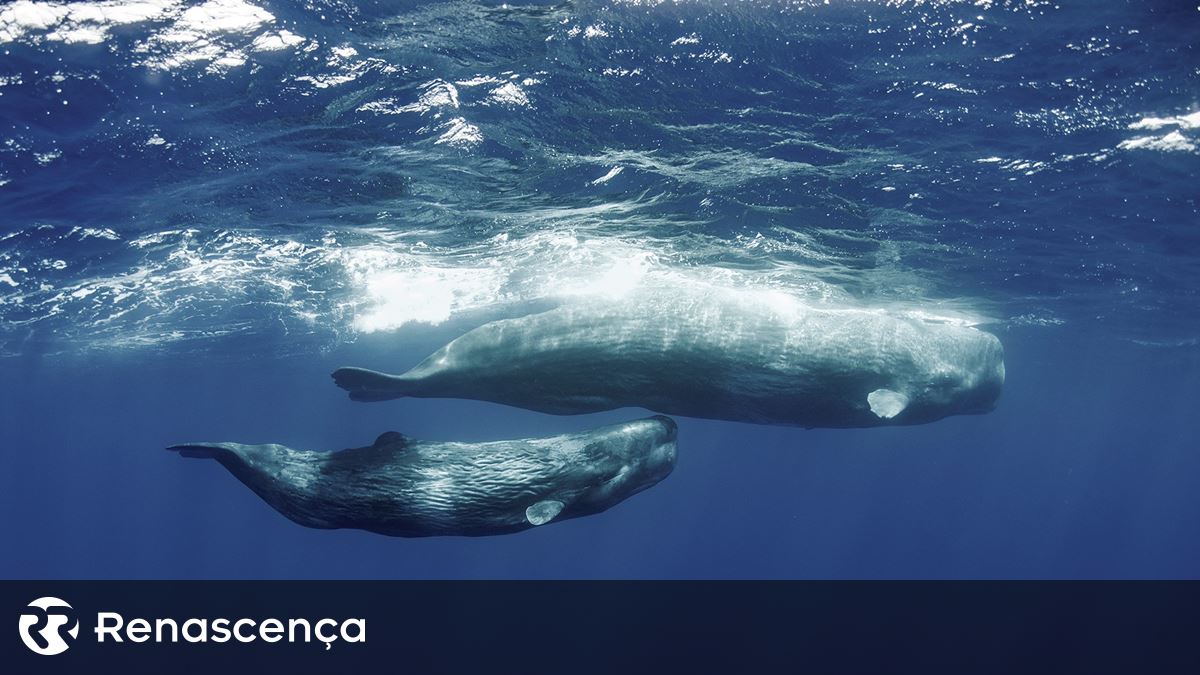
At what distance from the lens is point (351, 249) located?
17469 mm

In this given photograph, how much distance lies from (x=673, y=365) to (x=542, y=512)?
6.31 ft

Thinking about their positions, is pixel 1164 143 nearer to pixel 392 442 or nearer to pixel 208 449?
pixel 392 442

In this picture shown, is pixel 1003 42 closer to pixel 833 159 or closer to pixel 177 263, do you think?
pixel 833 159

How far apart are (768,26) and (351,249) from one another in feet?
42.2

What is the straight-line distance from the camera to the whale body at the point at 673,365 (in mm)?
5680

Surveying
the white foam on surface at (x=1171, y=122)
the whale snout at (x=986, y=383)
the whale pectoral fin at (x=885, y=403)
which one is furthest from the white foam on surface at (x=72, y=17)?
the white foam on surface at (x=1171, y=122)

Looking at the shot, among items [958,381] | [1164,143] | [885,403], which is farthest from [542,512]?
[1164,143]

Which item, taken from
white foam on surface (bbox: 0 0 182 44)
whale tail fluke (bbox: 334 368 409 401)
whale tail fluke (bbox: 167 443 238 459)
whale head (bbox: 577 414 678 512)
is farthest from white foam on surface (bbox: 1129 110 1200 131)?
white foam on surface (bbox: 0 0 182 44)

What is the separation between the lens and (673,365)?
224 inches
